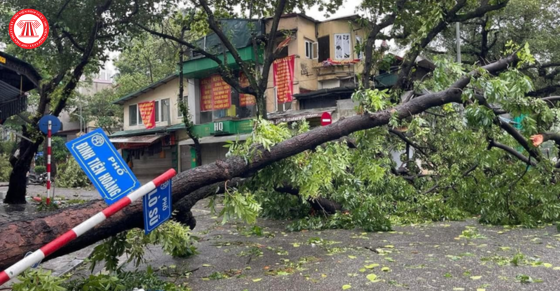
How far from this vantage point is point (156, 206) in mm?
3102

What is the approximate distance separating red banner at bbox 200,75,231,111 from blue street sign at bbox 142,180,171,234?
18.2 m

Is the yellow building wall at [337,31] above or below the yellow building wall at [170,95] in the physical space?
above

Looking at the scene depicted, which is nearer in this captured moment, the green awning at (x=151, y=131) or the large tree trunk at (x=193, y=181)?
the large tree trunk at (x=193, y=181)

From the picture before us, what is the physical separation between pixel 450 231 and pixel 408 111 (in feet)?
7.94

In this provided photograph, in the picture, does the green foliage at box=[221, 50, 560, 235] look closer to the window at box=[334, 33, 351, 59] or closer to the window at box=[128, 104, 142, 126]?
the window at box=[334, 33, 351, 59]

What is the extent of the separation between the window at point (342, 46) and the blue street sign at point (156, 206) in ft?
53.8

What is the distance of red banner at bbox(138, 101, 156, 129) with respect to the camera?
24453 mm

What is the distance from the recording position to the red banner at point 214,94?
840 inches

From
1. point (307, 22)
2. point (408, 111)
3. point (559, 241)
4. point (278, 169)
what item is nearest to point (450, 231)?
point (559, 241)

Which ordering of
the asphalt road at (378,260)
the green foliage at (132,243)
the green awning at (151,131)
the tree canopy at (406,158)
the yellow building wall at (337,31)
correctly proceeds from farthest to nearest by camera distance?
the green awning at (151,131) → the yellow building wall at (337,31) → the tree canopy at (406,158) → the green foliage at (132,243) → the asphalt road at (378,260)

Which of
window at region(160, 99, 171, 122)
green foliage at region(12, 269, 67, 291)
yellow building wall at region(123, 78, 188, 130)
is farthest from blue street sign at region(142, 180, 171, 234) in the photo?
window at region(160, 99, 171, 122)

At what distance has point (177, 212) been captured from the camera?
5.22 metres

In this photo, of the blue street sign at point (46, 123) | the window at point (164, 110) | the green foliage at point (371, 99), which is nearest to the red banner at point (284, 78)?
the window at point (164, 110)

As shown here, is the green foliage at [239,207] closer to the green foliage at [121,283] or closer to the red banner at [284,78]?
the green foliage at [121,283]
